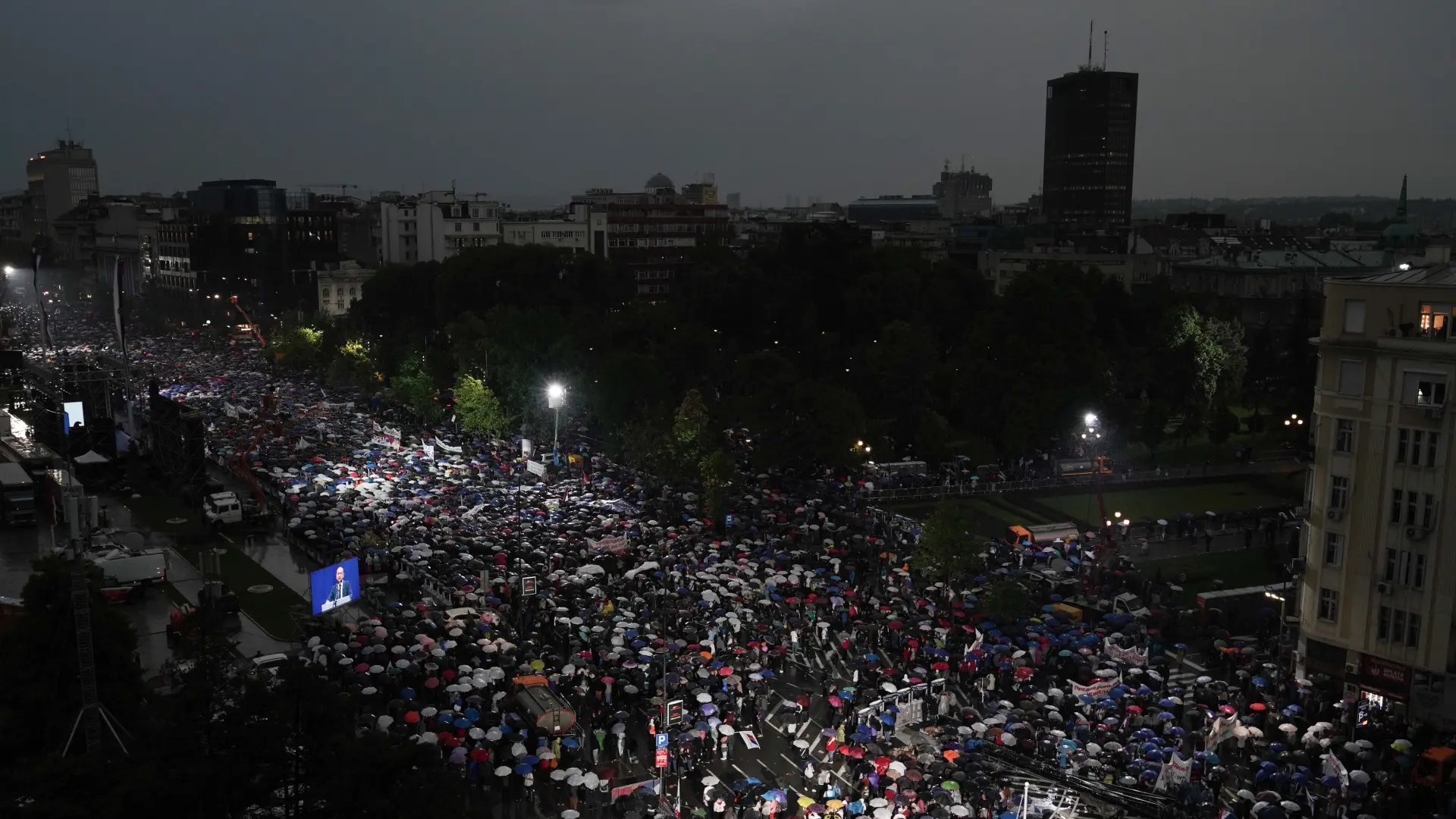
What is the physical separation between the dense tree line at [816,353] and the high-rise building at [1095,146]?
354ft

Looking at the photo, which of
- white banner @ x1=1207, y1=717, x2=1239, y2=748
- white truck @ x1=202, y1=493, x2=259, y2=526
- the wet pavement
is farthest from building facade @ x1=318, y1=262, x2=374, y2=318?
white banner @ x1=1207, y1=717, x2=1239, y2=748

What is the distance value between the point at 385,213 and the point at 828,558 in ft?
300

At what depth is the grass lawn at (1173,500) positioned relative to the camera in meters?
42.2

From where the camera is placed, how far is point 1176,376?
57281 millimetres

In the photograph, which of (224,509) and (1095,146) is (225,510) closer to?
(224,509)

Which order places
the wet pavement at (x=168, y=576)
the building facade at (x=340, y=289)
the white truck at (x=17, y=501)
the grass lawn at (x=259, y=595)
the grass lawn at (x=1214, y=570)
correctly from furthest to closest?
the building facade at (x=340, y=289) → the white truck at (x=17, y=501) → the grass lawn at (x=1214, y=570) → the grass lawn at (x=259, y=595) → the wet pavement at (x=168, y=576)

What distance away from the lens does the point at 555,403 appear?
46781 mm

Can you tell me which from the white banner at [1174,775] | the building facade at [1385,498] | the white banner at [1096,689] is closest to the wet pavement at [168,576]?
the white banner at [1096,689]

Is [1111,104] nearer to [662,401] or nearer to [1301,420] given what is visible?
[1301,420]

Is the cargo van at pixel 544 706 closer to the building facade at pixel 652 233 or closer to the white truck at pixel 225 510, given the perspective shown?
the white truck at pixel 225 510

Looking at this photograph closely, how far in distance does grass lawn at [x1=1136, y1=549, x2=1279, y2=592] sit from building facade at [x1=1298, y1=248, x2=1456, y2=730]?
627cm

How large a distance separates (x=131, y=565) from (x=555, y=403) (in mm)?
18034

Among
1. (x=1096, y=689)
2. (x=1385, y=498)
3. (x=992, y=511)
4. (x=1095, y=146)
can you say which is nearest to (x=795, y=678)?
(x=1096, y=689)

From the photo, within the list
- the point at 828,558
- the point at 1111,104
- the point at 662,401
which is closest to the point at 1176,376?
the point at 662,401
